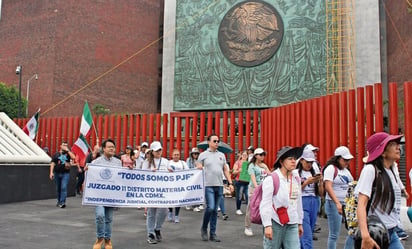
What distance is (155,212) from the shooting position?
22.9 feet

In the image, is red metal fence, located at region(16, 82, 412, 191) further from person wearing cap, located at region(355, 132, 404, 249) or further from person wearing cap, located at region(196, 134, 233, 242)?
person wearing cap, located at region(355, 132, 404, 249)

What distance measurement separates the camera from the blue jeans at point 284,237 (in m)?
4.00

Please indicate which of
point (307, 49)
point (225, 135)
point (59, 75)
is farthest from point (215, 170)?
point (59, 75)

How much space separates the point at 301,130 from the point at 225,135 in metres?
4.74

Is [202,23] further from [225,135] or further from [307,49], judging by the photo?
[225,135]

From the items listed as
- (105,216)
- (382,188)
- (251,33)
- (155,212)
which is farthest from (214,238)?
(251,33)

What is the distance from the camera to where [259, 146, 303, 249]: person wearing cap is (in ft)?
13.0

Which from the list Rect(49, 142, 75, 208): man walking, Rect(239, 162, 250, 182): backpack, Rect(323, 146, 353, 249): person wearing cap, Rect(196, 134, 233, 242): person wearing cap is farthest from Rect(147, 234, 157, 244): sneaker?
Rect(49, 142, 75, 208): man walking

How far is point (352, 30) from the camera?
31828 mm

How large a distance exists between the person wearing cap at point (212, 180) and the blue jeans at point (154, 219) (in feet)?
2.34

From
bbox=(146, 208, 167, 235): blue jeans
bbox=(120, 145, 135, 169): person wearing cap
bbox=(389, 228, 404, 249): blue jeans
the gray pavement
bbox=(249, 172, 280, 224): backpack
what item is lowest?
the gray pavement

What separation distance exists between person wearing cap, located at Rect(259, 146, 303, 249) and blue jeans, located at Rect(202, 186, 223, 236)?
290 centimetres

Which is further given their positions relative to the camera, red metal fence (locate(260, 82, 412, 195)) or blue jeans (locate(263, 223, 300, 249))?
red metal fence (locate(260, 82, 412, 195))

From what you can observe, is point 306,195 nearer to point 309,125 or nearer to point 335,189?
point 335,189
